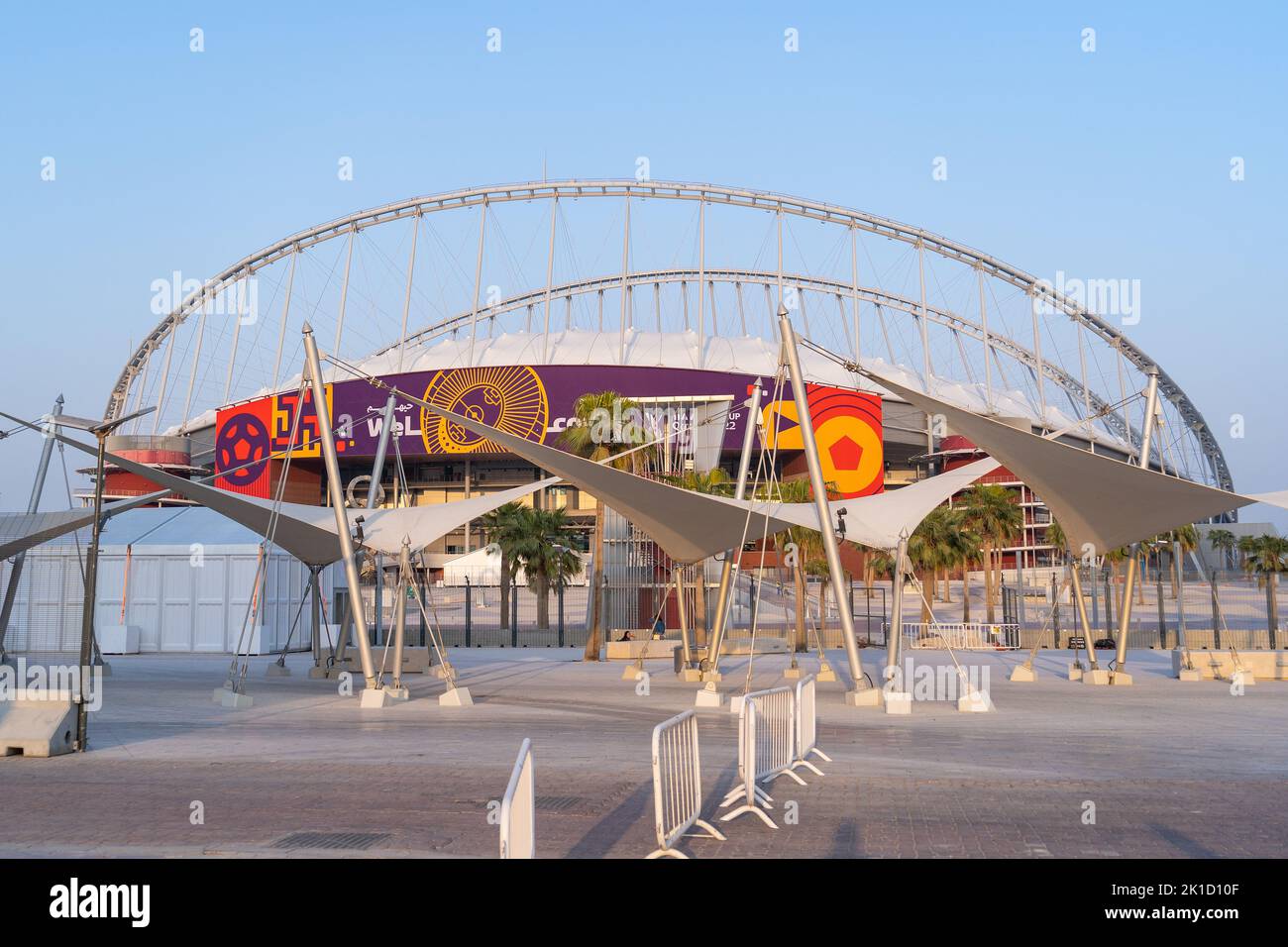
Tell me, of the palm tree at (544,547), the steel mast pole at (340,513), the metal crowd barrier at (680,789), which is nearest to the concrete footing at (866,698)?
the steel mast pole at (340,513)

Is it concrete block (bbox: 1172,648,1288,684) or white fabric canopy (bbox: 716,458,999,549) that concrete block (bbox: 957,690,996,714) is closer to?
white fabric canopy (bbox: 716,458,999,549)

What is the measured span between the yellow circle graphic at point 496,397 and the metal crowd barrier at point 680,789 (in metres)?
81.7

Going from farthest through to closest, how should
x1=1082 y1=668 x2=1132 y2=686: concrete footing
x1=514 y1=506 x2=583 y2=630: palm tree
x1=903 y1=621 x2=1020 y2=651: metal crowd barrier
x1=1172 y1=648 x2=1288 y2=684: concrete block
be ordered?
x1=514 y1=506 x2=583 y2=630: palm tree
x1=903 y1=621 x2=1020 y2=651: metal crowd barrier
x1=1172 y1=648 x2=1288 y2=684: concrete block
x1=1082 y1=668 x2=1132 y2=686: concrete footing

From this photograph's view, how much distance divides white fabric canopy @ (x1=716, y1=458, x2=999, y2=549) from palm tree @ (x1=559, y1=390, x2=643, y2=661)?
14.2m

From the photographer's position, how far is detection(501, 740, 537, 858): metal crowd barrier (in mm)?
6531

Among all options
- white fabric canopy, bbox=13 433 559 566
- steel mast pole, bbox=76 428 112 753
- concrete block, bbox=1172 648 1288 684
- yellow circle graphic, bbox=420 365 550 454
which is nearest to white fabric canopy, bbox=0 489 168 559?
white fabric canopy, bbox=13 433 559 566

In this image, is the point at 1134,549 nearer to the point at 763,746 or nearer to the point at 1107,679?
the point at 1107,679

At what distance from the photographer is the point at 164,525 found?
157ft

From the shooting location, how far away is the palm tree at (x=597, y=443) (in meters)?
41.9

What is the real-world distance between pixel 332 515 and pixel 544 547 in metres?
22.5

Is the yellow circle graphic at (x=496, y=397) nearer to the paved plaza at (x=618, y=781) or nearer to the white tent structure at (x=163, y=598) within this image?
the white tent structure at (x=163, y=598)
